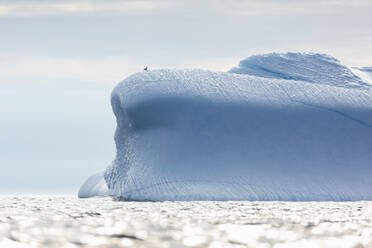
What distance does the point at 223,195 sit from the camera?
11.5 meters

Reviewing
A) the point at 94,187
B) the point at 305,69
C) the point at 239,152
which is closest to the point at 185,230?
the point at 239,152

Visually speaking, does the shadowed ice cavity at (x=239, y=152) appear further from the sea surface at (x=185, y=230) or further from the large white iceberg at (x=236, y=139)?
the sea surface at (x=185, y=230)

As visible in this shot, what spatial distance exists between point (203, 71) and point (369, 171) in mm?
4047

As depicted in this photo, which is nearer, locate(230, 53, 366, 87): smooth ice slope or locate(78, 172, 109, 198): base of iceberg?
locate(78, 172, 109, 198): base of iceberg

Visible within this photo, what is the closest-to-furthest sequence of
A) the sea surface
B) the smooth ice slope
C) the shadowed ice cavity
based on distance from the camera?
the sea surface < the shadowed ice cavity < the smooth ice slope

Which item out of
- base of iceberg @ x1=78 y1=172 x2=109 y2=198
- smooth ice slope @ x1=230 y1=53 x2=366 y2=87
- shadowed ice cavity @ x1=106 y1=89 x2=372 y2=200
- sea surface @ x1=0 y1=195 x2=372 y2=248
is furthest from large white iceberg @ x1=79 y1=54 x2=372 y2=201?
sea surface @ x1=0 y1=195 x2=372 y2=248

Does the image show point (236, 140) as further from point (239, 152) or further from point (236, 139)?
point (239, 152)

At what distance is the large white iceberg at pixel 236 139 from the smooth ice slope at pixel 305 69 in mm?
1344

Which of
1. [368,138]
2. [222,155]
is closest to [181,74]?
[222,155]

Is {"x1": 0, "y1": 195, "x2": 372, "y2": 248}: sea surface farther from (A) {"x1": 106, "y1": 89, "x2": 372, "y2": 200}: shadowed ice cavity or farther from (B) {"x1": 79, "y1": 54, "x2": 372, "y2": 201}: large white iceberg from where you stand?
(B) {"x1": 79, "y1": 54, "x2": 372, "y2": 201}: large white iceberg

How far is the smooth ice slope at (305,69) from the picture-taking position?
49.4 feet

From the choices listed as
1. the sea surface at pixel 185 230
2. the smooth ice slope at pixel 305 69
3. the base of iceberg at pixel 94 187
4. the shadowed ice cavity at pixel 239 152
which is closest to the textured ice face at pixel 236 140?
the shadowed ice cavity at pixel 239 152

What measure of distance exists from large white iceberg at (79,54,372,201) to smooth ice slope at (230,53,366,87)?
134 centimetres

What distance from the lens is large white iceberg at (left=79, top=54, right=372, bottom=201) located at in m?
11.8
